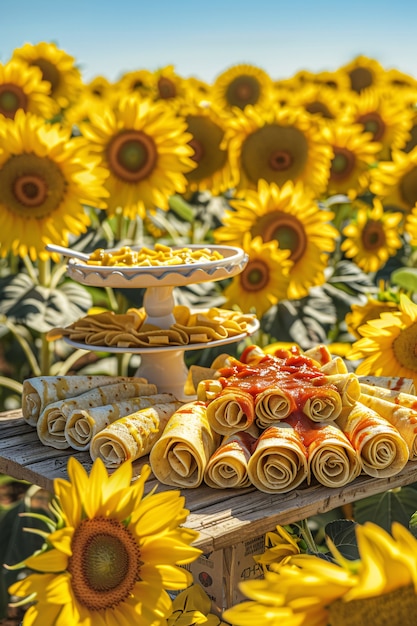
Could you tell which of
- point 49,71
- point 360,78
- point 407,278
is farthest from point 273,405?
point 360,78

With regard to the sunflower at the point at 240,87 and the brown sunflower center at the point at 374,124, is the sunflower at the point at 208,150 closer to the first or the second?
the brown sunflower center at the point at 374,124

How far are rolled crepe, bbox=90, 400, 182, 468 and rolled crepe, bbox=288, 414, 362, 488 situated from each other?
1.08 feet

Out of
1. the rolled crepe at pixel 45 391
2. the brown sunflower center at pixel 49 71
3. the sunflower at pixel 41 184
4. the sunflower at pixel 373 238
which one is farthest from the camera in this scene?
the brown sunflower center at pixel 49 71

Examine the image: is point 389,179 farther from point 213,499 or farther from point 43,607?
point 43,607

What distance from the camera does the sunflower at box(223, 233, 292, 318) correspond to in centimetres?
321

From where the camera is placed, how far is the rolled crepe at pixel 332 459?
1.88m

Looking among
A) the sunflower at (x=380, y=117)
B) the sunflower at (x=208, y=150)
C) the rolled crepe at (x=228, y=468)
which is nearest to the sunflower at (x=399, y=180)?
the sunflower at (x=208, y=150)

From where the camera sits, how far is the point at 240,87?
563 cm

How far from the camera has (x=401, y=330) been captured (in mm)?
2461

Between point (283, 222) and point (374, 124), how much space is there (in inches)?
66.3

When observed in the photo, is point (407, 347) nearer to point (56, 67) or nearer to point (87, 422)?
point (87, 422)

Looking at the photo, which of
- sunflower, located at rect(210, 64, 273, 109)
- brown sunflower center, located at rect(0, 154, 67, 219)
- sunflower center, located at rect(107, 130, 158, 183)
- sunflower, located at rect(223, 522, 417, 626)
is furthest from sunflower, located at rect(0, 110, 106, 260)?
sunflower, located at rect(210, 64, 273, 109)

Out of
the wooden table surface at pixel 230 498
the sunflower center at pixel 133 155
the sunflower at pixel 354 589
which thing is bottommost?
the wooden table surface at pixel 230 498

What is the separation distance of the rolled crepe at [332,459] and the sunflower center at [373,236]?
2.03 metres
